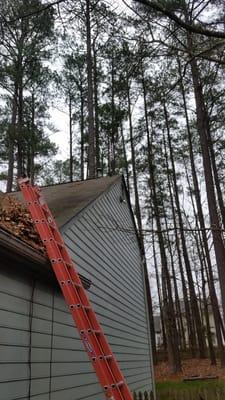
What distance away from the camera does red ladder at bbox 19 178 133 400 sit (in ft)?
10.6

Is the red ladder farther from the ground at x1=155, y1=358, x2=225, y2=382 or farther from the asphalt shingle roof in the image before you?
the ground at x1=155, y1=358, x2=225, y2=382

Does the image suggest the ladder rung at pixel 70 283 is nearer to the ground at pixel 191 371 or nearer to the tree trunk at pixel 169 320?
the tree trunk at pixel 169 320

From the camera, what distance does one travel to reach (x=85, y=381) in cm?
529

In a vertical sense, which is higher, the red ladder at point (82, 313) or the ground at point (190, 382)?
the red ladder at point (82, 313)

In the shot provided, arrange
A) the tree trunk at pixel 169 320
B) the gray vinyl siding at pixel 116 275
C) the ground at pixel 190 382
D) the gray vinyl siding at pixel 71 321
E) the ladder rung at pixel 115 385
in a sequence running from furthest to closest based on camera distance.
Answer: the tree trunk at pixel 169 320 → the ground at pixel 190 382 → the gray vinyl siding at pixel 116 275 → the gray vinyl siding at pixel 71 321 → the ladder rung at pixel 115 385

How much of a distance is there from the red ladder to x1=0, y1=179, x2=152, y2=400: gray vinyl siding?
386 mm

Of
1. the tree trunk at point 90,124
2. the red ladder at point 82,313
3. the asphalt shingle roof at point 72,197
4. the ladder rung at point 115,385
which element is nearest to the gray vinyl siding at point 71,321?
the asphalt shingle roof at point 72,197

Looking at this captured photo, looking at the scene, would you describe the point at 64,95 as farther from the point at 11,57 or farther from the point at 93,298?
the point at 93,298

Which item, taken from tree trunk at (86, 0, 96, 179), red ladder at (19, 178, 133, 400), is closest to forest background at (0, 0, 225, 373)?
tree trunk at (86, 0, 96, 179)

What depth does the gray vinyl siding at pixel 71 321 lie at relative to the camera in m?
3.56

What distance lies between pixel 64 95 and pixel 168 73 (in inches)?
512

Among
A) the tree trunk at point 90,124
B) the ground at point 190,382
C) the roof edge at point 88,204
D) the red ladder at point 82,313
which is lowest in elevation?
the ground at point 190,382

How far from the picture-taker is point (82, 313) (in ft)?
11.7

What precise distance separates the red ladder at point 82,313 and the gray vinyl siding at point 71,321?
15.2 inches
